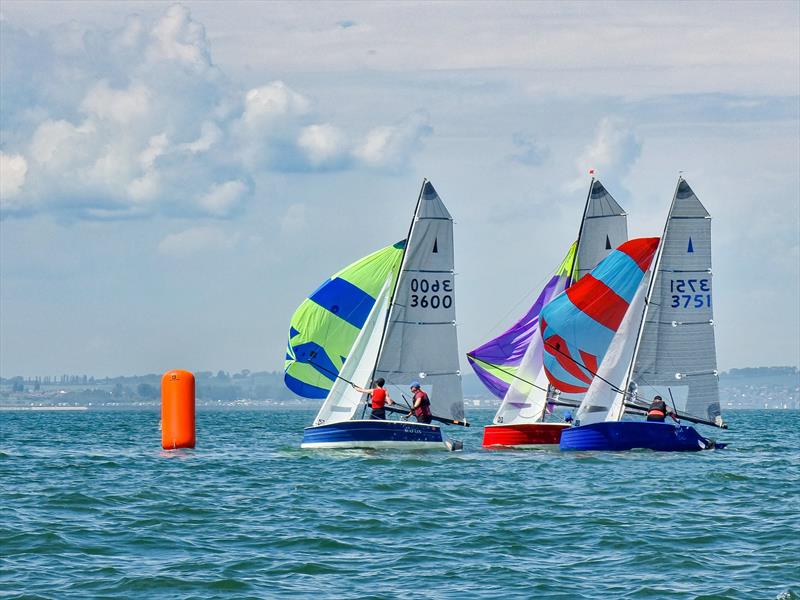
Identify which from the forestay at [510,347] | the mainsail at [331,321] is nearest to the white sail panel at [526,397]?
the forestay at [510,347]

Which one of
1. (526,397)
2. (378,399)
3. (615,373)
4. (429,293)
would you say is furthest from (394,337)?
(615,373)

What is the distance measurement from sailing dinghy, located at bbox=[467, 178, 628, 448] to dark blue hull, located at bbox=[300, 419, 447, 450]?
13.5ft

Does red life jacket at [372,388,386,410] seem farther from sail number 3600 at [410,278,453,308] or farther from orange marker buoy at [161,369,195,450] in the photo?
orange marker buoy at [161,369,195,450]

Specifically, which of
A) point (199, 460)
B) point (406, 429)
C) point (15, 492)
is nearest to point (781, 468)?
point (406, 429)

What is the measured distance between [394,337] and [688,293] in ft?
25.7

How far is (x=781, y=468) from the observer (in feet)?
107

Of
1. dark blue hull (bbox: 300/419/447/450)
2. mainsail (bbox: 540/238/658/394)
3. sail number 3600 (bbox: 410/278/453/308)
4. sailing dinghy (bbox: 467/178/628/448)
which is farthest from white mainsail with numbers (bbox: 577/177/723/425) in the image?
sail number 3600 (bbox: 410/278/453/308)

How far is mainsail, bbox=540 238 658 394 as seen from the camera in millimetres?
36250

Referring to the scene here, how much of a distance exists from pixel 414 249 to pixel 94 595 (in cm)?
2112

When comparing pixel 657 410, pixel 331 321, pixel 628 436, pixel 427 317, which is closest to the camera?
pixel 628 436

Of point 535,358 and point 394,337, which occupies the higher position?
point 394,337

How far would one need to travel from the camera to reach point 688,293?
35281mm

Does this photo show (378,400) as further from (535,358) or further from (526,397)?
(535,358)

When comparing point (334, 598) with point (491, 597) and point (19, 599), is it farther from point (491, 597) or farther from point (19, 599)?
point (19, 599)
